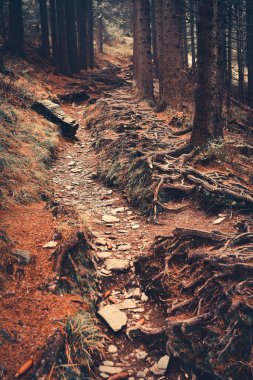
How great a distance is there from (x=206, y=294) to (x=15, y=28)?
2020 centimetres

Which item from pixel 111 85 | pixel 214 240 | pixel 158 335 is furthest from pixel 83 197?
pixel 111 85

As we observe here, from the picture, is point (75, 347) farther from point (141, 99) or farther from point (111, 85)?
point (111, 85)

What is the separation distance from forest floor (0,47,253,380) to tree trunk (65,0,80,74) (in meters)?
16.6

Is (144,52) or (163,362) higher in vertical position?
(144,52)

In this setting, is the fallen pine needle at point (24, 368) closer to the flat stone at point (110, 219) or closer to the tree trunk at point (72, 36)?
the flat stone at point (110, 219)

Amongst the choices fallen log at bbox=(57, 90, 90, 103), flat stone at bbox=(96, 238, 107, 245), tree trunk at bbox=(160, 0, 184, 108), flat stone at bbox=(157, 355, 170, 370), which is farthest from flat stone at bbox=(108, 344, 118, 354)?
fallen log at bbox=(57, 90, 90, 103)

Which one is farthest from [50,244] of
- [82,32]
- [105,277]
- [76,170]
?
[82,32]

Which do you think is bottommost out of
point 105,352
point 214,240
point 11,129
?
point 105,352

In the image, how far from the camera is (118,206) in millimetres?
7957

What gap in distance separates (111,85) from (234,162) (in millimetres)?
16127

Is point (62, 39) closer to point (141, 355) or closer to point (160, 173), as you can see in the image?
point (160, 173)

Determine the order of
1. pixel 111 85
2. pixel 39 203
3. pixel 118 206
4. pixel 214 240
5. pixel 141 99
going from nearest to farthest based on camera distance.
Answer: pixel 214 240 < pixel 39 203 < pixel 118 206 < pixel 141 99 < pixel 111 85

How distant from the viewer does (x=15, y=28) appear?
20.1 m

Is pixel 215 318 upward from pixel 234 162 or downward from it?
downward
